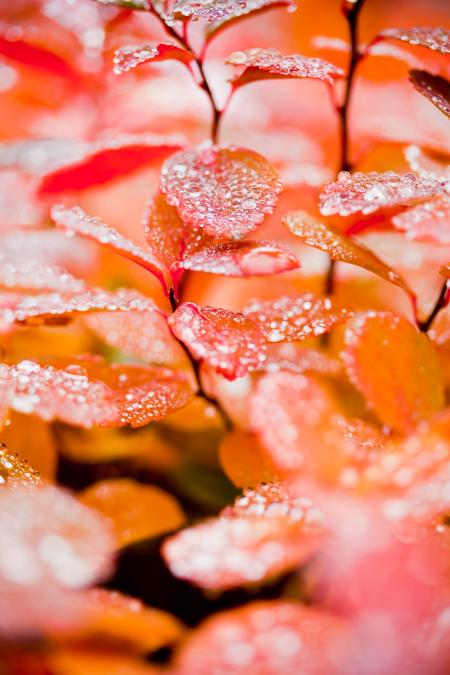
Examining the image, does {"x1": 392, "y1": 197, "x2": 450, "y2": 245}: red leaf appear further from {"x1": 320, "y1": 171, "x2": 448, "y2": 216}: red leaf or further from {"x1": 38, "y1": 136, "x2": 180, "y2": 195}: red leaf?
{"x1": 38, "y1": 136, "x2": 180, "y2": 195}: red leaf

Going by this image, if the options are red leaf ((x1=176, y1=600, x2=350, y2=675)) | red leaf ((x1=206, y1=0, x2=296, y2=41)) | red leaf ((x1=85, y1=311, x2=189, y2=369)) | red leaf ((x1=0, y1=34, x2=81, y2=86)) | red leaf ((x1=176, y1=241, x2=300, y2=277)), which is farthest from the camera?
red leaf ((x1=0, y1=34, x2=81, y2=86))

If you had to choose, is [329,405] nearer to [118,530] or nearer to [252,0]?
[118,530]

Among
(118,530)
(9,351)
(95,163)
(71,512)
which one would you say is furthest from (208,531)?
(95,163)

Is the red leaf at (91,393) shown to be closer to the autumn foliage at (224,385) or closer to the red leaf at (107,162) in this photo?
the autumn foliage at (224,385)

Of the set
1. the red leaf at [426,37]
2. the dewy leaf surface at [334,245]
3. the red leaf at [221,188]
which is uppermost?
the red leaf at [426,37]

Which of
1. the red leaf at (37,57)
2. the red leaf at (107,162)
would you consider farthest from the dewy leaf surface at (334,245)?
the red leaf at (37,57)

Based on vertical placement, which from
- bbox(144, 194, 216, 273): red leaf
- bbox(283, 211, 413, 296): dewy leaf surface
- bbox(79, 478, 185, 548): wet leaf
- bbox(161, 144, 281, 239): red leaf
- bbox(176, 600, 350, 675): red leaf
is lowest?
bbox(79, 478, 185, 548): wet leaf

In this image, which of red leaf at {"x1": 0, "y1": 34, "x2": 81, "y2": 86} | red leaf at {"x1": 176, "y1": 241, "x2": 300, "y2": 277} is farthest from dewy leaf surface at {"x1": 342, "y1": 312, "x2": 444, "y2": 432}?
red leaf at {"x1": 0, "y1": 34, "x2": 81, "y2": 86}
